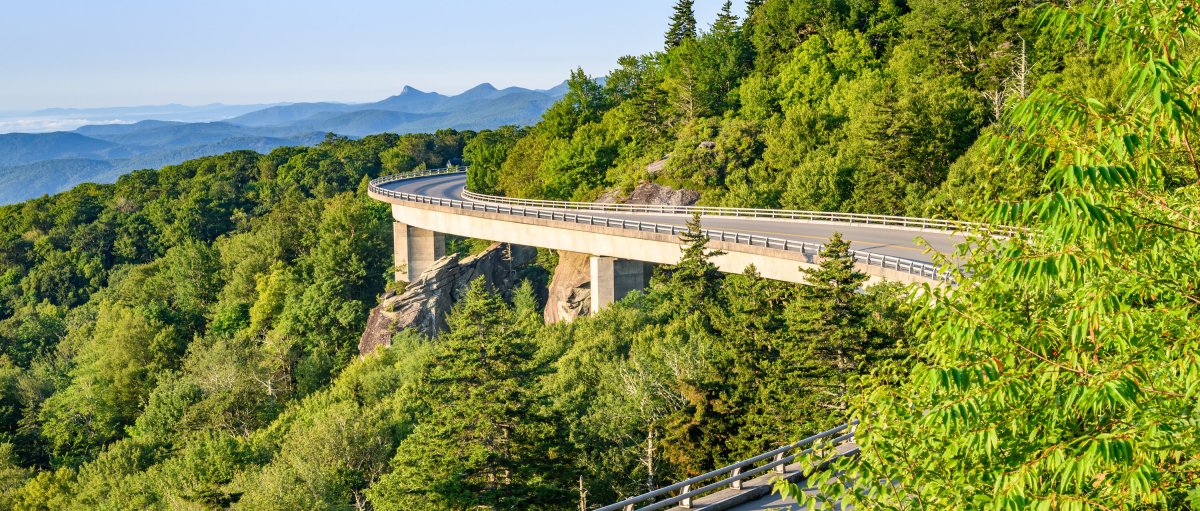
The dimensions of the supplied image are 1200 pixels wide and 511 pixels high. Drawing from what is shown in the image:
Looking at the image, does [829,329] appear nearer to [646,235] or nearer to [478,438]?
[478,438]

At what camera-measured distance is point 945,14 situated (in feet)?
214

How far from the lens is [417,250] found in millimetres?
70812

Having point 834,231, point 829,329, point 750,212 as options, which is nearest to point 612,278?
point 750,212

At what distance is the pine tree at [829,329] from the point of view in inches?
997

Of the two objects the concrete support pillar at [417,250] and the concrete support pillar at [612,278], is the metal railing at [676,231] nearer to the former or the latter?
the concrete support pillar at [612,278]

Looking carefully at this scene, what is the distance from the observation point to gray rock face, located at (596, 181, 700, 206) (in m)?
61.5

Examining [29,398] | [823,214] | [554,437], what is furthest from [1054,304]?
[29,398]

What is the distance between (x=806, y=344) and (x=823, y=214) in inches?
977

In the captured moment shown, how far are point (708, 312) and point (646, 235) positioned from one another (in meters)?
9.66

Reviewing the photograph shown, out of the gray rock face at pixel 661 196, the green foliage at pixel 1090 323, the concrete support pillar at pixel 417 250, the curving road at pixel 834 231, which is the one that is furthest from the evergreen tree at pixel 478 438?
the concrete support pillar at pixel 417 250

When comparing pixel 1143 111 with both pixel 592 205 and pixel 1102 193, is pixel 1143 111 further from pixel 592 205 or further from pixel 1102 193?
pixel 592 205

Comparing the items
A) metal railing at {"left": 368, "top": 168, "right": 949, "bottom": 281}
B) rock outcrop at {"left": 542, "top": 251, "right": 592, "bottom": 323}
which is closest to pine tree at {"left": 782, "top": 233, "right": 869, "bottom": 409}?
metal railing at {"left": 368, "top": 168, "right": 949, "bottom": 281}

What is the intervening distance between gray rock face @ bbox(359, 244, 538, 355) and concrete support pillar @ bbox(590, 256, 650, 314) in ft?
38.7

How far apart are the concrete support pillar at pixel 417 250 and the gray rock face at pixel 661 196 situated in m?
15.6
